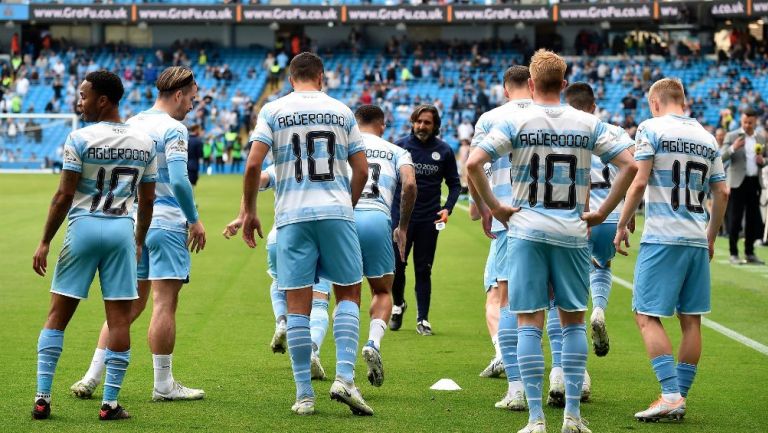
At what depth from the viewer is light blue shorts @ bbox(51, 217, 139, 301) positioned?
7094 mm

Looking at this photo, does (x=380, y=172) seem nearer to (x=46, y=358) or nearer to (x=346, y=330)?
(x=346, y=330)

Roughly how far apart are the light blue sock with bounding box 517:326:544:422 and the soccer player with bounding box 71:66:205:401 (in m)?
2.29

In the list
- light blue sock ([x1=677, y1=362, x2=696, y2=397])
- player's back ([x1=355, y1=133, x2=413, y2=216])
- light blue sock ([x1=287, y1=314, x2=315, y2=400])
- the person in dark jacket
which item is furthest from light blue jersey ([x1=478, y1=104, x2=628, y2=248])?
the person in dark jacket

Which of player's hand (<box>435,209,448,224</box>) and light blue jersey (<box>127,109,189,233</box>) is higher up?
light blue jersey (<box>127,109,189,233</box>)

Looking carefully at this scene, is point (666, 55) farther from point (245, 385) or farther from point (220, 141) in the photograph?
point (245, 385)

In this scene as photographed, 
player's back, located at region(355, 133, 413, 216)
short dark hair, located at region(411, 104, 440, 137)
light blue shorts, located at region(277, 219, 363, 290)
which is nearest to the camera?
light blue shorts, located at region(277, 219, 363, 290)

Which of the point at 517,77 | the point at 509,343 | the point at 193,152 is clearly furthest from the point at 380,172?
the point at 193,152

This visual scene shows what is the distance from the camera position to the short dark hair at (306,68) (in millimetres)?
7648

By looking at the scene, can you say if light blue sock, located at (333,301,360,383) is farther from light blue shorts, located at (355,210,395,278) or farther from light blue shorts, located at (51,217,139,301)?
light blue shorts, located at (51,217,139,301)

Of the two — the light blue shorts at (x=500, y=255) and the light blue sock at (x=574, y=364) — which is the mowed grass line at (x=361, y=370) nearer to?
the light blue sock at (x=574, y=364)

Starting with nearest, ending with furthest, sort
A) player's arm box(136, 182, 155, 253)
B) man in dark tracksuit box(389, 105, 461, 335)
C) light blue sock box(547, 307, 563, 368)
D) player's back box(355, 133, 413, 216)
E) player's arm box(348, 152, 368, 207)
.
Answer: player's arm box(136, 182, 155, 253) < player's arm box(348, 152, 368, 207) < light blue sock box(547, 307, 563, 368) < player's back box(355, 133, 413, 216) < man in dark tracksuit box(389, 105, 461, 335)

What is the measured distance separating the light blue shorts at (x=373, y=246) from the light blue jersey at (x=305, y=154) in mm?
1065

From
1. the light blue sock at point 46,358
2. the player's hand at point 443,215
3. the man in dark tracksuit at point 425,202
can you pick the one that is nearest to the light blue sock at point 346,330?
the light blue sock at point 46,358

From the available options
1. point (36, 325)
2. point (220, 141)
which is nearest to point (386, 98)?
point (220, 141)
